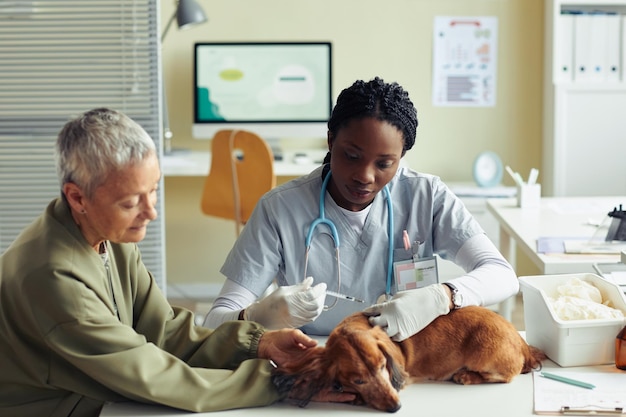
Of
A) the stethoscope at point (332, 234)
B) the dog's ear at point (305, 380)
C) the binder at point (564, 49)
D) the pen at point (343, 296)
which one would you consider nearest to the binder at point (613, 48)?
the binder at point (564, 49)

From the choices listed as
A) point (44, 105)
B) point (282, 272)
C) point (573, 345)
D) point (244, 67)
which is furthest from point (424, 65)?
point (573, 345)

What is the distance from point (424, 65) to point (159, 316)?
10.4 ft

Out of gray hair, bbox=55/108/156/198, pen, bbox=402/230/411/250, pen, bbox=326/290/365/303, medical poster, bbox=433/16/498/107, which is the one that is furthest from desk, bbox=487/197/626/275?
gray hair, bbox=55/108/156/198

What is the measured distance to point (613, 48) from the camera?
4395 millimetres

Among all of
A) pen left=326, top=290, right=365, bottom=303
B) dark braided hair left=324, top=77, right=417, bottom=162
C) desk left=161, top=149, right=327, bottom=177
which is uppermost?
dark braided hair left=324, top=77, right=417, bottom=162

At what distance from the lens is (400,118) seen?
6.45 ft

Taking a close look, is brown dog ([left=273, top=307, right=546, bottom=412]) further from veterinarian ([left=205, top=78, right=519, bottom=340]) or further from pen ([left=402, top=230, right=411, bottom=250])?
pen ([left=402, top=230, right=411, bottom=250])

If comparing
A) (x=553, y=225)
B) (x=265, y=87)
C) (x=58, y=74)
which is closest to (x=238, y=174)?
(x=265, y=87)

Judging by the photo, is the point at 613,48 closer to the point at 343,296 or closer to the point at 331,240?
the point at 331,240

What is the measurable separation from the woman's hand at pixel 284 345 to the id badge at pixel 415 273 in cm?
41

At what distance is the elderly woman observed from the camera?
1494mm

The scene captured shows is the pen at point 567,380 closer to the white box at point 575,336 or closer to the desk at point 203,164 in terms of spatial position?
the white box at point 575,336

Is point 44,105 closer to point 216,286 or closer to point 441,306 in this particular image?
point 216,286

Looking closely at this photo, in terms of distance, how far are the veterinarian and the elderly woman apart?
16.0 inches
